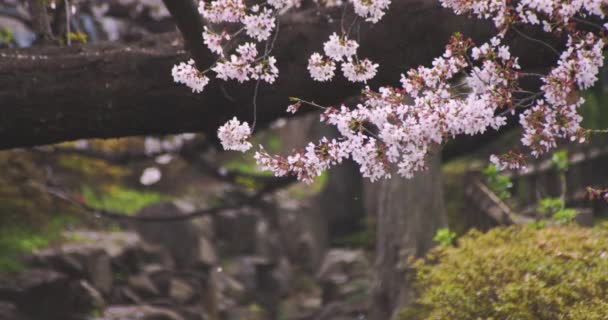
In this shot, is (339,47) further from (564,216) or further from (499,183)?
(499,183)

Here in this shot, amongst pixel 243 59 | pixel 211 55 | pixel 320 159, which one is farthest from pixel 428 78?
pixel 211 55

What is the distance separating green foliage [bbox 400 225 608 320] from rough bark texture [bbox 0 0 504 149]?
1556 mm

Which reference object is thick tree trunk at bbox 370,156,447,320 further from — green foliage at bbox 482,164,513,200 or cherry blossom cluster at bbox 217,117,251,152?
cherry blossom cluster at bbox 217,117,251,152

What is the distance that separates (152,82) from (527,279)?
110 inches

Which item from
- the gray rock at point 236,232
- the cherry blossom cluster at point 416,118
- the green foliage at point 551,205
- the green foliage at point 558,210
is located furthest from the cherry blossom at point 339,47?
the gray rock at point 236,232

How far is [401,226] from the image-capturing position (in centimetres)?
882

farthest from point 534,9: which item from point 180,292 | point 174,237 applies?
point 174,237

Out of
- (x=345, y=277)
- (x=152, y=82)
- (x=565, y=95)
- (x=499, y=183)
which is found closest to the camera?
(x=565, y=95)

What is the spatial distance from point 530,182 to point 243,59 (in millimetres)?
8272

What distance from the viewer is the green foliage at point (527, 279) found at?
16.1 ft

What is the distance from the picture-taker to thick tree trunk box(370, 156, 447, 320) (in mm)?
8422

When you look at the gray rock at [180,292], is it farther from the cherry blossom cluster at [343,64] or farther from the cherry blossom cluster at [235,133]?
the cherry blossom cluster at [343,64]

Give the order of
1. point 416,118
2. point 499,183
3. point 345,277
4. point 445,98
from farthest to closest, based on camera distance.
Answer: point 345,277, point 499,183, point 416,118, point 445,98

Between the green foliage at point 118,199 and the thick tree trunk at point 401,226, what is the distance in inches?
220
